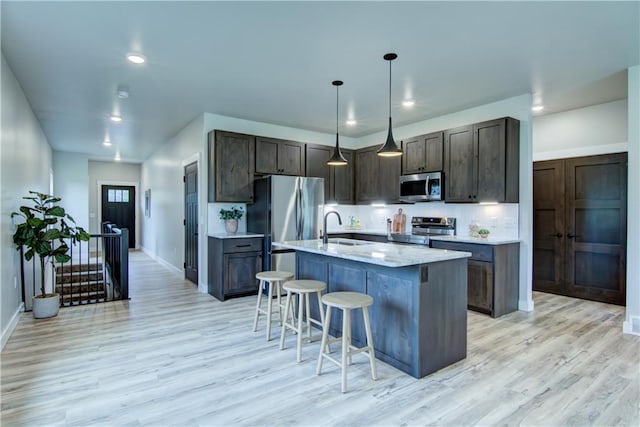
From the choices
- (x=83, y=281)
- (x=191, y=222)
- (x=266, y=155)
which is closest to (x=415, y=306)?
(x=266, y=155)

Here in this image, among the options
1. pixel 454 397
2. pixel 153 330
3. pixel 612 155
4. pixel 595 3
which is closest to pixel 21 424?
pixel 153 330

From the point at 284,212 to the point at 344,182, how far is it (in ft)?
5.83

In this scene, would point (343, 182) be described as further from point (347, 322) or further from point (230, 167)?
point (347, 322)

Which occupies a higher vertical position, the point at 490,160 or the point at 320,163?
the point at 320,163

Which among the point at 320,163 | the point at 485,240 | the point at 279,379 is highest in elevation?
the point at 320,163

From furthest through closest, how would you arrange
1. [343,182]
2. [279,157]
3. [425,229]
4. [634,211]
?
[343,182], [279,157], [425,229], [634,211]

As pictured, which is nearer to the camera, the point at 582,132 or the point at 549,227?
the point at 582,132

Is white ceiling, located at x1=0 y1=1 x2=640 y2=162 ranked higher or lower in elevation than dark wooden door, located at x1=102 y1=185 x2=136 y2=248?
higher

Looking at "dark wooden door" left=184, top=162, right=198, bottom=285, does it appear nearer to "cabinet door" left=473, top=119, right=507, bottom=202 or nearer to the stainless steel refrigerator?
the stainless steel refrigerator

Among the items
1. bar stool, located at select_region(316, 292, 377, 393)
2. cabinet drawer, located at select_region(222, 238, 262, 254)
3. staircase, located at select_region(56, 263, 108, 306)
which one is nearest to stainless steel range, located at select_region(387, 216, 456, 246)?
cabinet drawer, located at select_region(222, 238, 262, 254)

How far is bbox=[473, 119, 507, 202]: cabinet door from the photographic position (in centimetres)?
445

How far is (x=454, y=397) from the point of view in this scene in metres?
2.39

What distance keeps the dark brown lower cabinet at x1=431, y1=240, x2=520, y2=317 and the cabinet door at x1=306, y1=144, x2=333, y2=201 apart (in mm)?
2606

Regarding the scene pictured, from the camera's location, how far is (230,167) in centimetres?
533
